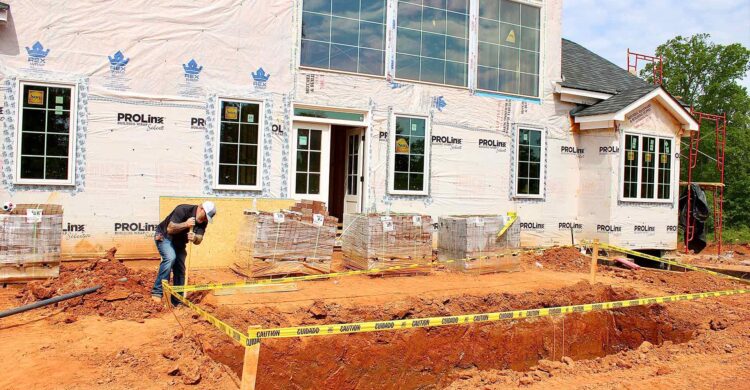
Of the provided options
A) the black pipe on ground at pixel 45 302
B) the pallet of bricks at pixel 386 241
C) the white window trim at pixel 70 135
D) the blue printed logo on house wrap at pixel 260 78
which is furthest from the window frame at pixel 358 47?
the black pipe on ground at pixel 45 302

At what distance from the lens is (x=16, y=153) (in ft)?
32.0

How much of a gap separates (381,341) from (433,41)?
8.10 m

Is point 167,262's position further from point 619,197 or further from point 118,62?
point 619,197

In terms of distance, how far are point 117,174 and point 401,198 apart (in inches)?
233

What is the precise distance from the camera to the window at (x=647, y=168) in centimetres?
1493

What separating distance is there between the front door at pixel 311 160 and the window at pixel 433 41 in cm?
240

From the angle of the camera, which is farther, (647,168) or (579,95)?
(647,168)

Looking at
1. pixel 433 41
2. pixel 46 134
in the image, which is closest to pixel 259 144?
pixel 46 134

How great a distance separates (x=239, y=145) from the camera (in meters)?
A: 11.5

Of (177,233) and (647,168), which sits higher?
(647,168)

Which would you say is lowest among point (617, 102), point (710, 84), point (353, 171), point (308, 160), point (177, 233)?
point (177, 233)

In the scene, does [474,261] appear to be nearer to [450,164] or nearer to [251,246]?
[450,164]

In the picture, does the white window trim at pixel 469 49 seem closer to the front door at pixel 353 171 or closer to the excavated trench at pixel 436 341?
the front door at pixel 353 171

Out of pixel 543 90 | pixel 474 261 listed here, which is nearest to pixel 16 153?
pixel 474 261
